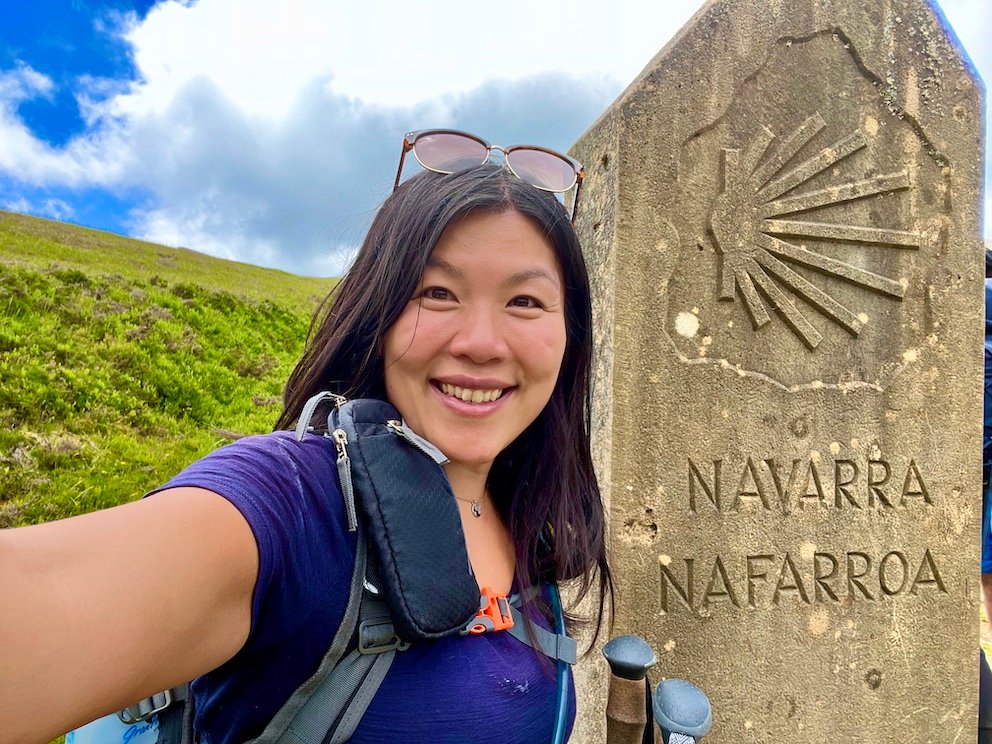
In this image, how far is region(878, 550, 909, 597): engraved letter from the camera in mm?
2383

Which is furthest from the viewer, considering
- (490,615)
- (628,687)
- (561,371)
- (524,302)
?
(628,687)

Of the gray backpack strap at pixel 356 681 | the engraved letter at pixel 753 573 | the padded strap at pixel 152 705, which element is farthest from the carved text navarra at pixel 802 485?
the padded strap at pixel 152 705

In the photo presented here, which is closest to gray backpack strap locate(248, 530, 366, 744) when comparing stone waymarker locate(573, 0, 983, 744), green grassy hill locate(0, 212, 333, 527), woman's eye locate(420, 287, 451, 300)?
woman's eye locate(420, 287, 451, 300)

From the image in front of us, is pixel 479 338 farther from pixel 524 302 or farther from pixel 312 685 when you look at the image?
pixel 312 685

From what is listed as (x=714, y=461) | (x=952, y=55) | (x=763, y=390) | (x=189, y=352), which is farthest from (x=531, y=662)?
(x=189, y=352)

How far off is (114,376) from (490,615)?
20.6ft

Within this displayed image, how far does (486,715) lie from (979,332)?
100 inches

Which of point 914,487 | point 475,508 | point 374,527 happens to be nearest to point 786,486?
point 914,487

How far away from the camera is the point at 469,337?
1.15m

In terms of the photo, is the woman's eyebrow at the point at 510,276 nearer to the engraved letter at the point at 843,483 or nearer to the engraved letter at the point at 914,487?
the engraved letter at the point at 843,483

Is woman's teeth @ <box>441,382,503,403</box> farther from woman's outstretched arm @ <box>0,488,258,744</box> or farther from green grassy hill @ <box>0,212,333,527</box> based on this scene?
green grassy hill @ <box>0,212,333,527</box>

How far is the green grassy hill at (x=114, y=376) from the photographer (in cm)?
444

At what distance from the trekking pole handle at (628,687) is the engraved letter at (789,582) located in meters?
0.77

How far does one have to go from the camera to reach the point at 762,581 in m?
2.29
